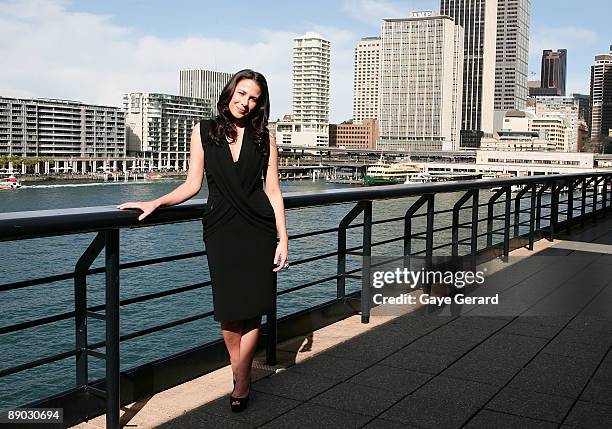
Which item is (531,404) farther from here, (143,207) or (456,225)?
(456,225)

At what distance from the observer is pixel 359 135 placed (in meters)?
176

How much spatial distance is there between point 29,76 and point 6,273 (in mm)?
123477

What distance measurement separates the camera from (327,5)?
117062 mm

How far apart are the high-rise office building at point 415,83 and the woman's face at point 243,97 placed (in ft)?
544

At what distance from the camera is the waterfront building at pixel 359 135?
575ft

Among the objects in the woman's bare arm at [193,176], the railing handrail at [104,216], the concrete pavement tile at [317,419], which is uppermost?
the woman's bare arm at [193,176]

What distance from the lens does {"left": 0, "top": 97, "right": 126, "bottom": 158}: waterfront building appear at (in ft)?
397

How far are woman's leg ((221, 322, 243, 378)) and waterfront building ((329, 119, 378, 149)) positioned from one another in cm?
17081

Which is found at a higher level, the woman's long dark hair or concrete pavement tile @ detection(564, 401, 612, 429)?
the woman's long dark hair

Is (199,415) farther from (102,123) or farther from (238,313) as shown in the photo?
(102,123)

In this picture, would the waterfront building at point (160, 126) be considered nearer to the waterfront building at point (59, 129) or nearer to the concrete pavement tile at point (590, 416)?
the waterfront building at point (59, 129)

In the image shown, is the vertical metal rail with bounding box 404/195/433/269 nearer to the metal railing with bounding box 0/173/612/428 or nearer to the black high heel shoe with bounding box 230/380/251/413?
the metal railing with bounding box 0/173/612/428

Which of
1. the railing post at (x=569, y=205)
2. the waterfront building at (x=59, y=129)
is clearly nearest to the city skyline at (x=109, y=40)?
the waterfront building at (x=59, y=129)

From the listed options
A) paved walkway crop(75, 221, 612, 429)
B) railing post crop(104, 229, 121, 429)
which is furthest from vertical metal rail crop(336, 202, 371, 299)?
railing post crop(104, 229, 121, 429)
